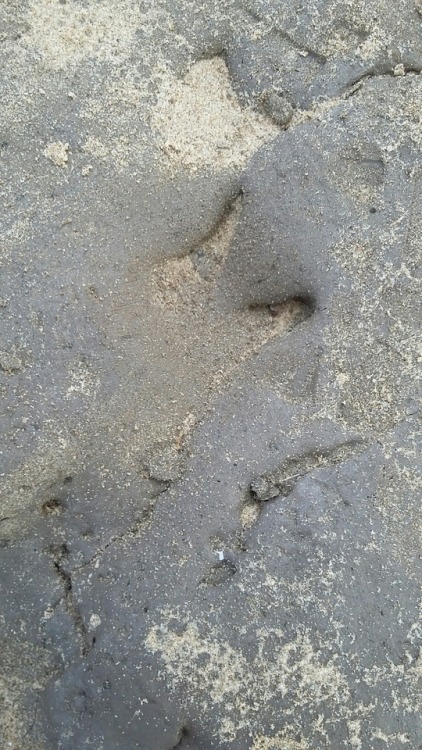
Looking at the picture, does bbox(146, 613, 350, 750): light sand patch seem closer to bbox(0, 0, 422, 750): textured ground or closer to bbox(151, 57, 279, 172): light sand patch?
bbox(0, 0, 422, 750): textured ground

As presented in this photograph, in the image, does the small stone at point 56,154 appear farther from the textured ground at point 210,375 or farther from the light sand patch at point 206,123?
the light sand patch at point 206,123

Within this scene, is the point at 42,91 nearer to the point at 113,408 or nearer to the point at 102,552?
the point at 113,408

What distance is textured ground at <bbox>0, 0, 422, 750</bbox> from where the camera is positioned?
1435 mm

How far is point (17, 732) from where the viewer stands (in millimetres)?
1493

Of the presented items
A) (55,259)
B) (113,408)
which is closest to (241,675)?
(113,408)

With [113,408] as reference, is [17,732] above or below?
below

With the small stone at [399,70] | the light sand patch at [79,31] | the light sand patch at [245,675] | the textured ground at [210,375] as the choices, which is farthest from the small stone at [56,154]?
the light sand patch at [245,675]

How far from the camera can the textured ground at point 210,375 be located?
143 centimetres

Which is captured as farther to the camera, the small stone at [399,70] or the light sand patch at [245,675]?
the small stone at [399,70]

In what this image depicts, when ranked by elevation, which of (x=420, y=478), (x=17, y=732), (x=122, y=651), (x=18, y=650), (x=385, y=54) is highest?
(x=385, y=54)

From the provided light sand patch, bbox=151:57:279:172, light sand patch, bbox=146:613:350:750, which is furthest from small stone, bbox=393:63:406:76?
light sand patch, bbox=146:613:350:750

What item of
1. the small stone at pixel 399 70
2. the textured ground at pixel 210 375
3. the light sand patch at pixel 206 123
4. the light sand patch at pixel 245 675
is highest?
the small stone at pixel 399 70

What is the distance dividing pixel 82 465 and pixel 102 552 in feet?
0.62

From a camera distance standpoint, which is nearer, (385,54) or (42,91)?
(42,91)
